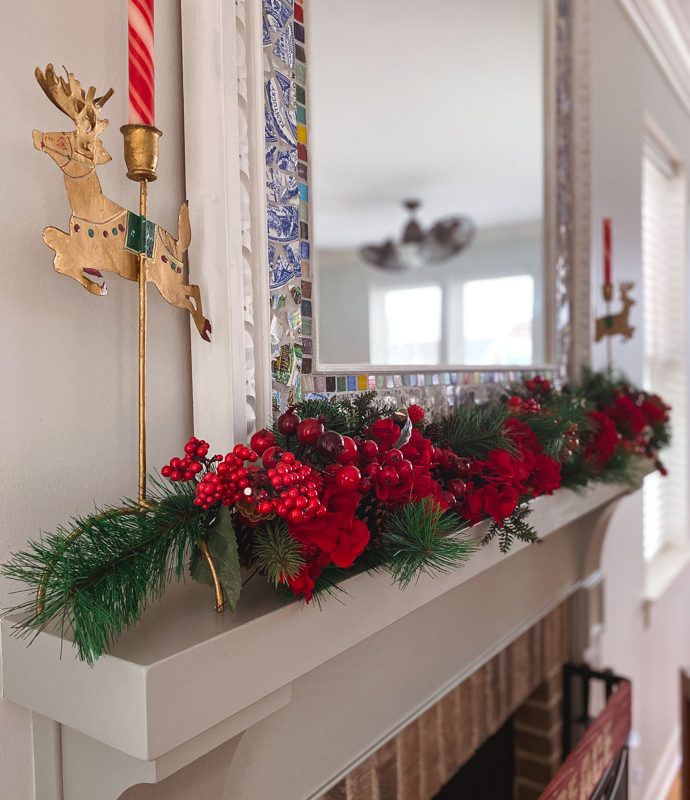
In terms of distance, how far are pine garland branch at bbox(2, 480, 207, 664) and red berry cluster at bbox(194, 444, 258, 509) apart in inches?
1.6

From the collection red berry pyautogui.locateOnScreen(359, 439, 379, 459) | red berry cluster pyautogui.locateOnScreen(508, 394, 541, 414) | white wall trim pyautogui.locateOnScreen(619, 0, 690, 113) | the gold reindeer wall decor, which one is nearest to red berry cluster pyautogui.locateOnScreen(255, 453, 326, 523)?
red berry pyautogui.locateOnScreen(359, 439, 379, 459)

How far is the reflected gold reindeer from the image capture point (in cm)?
52

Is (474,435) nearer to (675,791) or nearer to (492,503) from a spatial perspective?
(492,503)

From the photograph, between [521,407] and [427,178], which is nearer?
[521,407]

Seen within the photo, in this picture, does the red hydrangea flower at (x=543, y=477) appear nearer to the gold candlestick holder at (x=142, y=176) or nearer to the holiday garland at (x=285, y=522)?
the holiday garland at (x=285, y=522)

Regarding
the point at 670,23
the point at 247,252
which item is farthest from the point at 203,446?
the point at 670,23

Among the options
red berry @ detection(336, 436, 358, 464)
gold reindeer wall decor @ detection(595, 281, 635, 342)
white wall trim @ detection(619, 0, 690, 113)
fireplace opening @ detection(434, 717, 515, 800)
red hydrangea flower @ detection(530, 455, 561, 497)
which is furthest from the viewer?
white wall trim @ detection(619, 0, 690, 113)

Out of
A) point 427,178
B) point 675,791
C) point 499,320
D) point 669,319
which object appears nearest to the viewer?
point 499,320

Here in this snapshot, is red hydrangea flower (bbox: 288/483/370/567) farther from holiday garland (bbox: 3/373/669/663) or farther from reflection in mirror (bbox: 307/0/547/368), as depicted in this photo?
reflection in mirror (bbox: 307/0/547/368)

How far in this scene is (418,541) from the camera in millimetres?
605

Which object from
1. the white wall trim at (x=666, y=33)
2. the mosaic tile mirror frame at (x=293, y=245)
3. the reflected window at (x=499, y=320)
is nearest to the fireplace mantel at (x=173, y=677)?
the mosaic tile mirror frame at (x=293, y=245)

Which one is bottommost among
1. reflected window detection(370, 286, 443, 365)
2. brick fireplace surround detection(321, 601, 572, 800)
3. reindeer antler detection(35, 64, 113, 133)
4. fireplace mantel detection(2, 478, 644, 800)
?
brick fireplace surround detection(321, 601, 572, 800)

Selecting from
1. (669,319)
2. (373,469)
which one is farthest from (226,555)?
(669,319)

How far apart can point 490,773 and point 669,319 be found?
2.15 m
